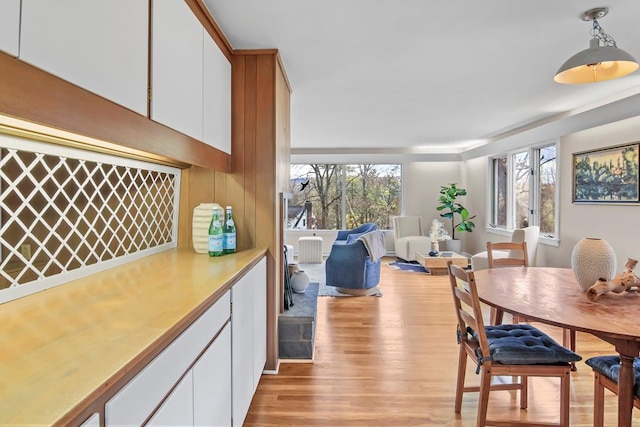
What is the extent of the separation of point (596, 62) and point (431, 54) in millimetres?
1041

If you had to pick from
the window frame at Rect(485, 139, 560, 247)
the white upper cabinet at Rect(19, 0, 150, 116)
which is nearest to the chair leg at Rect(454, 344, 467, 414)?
the white upper cabinet at Rect(19, 0, 150, 116)

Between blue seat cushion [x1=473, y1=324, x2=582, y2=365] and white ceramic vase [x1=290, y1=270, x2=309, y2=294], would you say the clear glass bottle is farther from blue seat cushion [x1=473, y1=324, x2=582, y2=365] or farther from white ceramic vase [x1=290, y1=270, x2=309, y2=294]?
blue seat cushion [x1=473, y1=324, x2=582, y2=365]

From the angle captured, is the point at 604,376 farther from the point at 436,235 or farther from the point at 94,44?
the point at 436,235

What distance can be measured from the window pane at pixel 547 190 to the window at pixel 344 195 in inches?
124

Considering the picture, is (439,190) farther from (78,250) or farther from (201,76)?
(78,250)

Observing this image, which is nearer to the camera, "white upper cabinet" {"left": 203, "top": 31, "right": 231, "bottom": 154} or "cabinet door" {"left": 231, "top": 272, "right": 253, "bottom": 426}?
"cabinet door" {"left": 231, "top": 272, "right": 253, "bottom": 426}

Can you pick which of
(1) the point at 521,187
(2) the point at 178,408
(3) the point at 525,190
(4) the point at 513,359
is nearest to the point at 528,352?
(4) the point at 513,359

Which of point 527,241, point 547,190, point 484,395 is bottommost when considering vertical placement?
point 484,395

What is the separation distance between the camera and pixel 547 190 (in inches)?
189

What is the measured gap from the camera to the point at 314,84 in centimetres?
326

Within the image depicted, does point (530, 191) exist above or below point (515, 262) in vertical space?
above

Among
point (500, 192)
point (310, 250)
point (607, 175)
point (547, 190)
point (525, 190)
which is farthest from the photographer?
point (310, 250)

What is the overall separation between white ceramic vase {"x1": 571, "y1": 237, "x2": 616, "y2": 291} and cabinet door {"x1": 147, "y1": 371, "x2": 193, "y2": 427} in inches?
77.0

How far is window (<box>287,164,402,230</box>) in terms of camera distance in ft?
25.5
